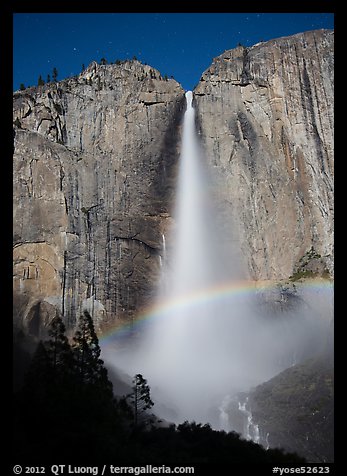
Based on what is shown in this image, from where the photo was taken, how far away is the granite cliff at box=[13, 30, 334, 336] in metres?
42.6

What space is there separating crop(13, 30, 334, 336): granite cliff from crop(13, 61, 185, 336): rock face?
89mm

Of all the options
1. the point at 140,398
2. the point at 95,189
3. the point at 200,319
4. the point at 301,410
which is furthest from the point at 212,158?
the point at 140,398

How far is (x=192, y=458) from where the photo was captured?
17.1 m

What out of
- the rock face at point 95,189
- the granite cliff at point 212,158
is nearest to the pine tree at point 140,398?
the rock face at point 95,189

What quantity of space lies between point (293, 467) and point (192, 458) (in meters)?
3.34

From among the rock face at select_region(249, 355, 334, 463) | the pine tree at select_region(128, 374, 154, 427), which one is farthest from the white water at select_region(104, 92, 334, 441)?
the pine tree at select_region(128, 374, 154, 427)

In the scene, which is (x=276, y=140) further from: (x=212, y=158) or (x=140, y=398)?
(x=140, y=398)

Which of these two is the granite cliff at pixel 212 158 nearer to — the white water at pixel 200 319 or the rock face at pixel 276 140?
the rock face at pixel 276 140

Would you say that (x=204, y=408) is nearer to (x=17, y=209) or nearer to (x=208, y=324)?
(x=208, y=324)

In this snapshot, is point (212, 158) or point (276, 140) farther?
point (212, 158)

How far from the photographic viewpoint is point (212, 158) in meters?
43.8

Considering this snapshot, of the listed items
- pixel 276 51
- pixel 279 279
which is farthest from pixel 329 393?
pixel 276 51

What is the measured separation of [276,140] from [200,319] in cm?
1579

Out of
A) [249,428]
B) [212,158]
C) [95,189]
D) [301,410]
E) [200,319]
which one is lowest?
[249,428]
